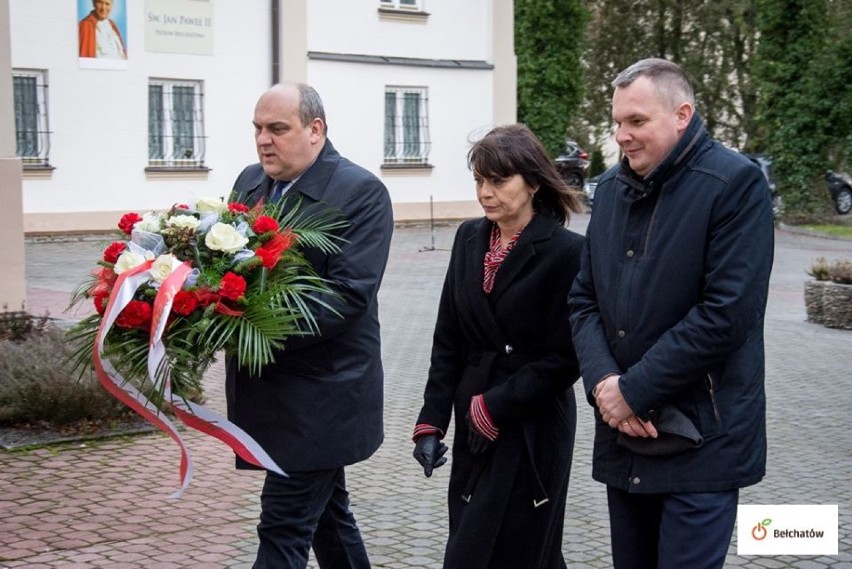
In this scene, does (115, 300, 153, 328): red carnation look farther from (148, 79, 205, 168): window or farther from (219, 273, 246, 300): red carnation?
(148, 79, 205, 168): window

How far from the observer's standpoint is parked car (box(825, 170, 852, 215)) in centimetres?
3153

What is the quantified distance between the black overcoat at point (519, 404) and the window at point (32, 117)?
63.3 ft

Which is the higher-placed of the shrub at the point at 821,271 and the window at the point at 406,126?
the window at the point at 406,126

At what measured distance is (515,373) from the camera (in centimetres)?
423

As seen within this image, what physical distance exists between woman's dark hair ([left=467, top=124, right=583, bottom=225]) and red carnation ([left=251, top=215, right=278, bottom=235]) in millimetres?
720

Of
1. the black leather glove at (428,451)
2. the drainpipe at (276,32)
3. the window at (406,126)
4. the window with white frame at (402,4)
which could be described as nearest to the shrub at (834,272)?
the black leather glove at (428,451)

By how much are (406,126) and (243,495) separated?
72.3 feet

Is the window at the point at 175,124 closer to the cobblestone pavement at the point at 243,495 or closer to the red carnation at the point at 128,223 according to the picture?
the cobblestone pavement at the point at 243,495

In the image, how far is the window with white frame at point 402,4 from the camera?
91.2 ft

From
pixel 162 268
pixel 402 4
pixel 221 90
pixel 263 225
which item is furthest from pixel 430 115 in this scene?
pixel 162 268

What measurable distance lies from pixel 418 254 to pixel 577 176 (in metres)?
16.2

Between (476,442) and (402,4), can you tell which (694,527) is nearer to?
(476,442)

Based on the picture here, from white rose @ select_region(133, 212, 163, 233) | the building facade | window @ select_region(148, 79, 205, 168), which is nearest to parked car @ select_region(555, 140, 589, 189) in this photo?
the building facade

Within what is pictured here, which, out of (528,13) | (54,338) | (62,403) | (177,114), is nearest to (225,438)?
(62,403)
